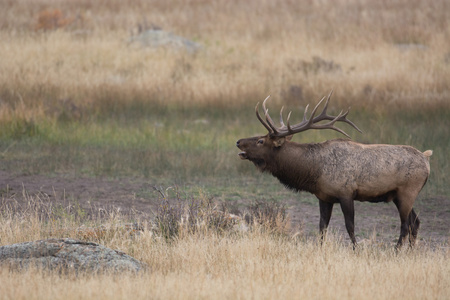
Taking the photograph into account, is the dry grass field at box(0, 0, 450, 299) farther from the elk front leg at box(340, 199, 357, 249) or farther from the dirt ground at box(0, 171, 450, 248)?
→ the elk front leg at box(340, 199, 357, 249)

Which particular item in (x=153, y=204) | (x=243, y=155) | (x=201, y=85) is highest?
(x=201, y=85)

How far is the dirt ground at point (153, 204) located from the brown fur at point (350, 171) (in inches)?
32.0

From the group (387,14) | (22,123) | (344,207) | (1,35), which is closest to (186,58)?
(1,35)

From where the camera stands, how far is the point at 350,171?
30.2 feet

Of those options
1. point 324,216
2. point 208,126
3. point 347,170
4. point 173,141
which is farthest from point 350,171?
point 208,126

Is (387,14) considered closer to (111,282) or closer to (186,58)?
(186,58)

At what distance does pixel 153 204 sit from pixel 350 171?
397cm

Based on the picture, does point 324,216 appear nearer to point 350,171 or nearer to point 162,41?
point 350,171

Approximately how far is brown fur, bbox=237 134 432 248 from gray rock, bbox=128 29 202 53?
1664 cm

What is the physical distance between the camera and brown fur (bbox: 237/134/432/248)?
30.1 ft

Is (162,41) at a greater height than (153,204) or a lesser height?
greater

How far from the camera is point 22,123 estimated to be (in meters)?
17.6

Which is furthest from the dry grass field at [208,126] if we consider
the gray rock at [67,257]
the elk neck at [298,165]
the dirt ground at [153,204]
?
the elk neck at [298,165]

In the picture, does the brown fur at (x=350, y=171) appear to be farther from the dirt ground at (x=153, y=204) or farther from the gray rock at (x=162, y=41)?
the gray rock at (x=162, y=41)
